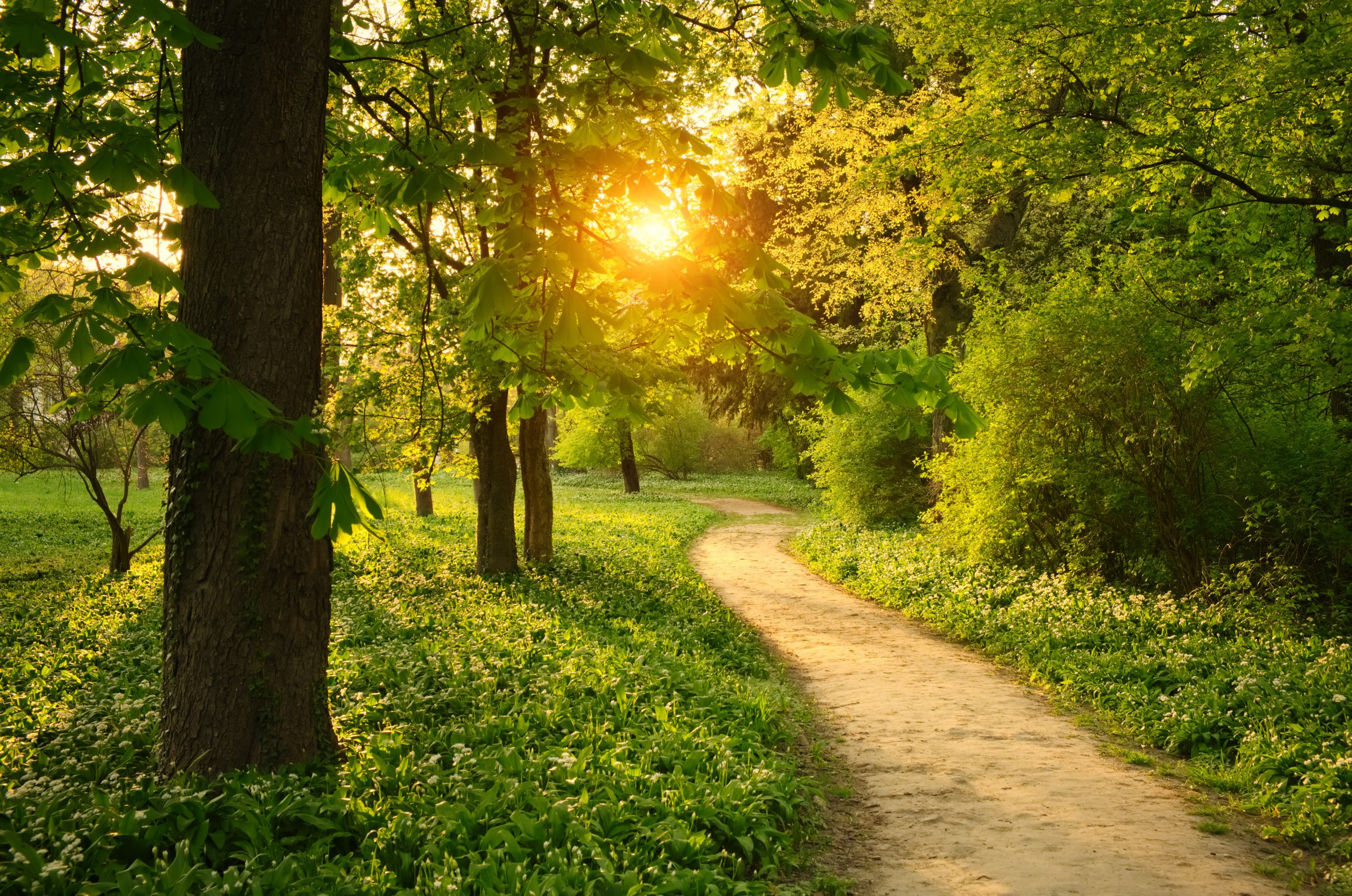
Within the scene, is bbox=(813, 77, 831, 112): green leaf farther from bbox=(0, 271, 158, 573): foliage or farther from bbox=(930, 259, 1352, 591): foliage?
bbox=(0, 271, 158, 573): foliage

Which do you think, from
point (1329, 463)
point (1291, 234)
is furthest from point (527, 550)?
point (1291, 234)

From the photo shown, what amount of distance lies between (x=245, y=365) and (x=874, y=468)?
18286 millimetres

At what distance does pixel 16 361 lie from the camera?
2488mm

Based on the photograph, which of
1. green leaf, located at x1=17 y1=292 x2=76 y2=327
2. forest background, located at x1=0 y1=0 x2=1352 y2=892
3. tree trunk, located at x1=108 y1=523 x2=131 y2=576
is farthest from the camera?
tree trunk, located at x1=108 y1=523 x2=131 y2=576

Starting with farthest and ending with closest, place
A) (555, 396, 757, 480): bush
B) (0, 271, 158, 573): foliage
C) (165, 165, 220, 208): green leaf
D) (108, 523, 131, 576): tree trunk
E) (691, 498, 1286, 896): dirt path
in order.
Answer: (555, 396, 757, 480): bush
(108, 523, 131, 576): tree trunk
(0, 271, 158, 573): foliage
(691, 498, 1286, 896): dirt path
(165, 165, 220, 208): green leaf

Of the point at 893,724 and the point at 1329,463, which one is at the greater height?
the point at 1329,463

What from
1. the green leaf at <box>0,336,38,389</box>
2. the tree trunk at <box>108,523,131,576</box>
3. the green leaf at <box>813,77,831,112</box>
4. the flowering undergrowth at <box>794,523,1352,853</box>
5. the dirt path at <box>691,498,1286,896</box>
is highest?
the green leaf at <box>813,77,831,112</box>

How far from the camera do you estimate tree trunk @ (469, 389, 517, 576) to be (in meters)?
12.5

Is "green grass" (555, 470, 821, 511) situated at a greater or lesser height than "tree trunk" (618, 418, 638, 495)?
lesser

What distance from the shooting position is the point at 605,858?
4.00 metres

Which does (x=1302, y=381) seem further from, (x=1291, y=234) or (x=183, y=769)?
(x=183, y=769)

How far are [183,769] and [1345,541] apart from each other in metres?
10.6

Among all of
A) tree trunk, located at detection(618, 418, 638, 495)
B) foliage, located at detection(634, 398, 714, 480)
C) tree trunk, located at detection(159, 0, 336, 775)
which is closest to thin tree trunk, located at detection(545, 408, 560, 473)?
foliage, located at detection(634, 398, 714, 480)

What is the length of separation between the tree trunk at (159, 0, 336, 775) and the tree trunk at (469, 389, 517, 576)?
8.24 m
